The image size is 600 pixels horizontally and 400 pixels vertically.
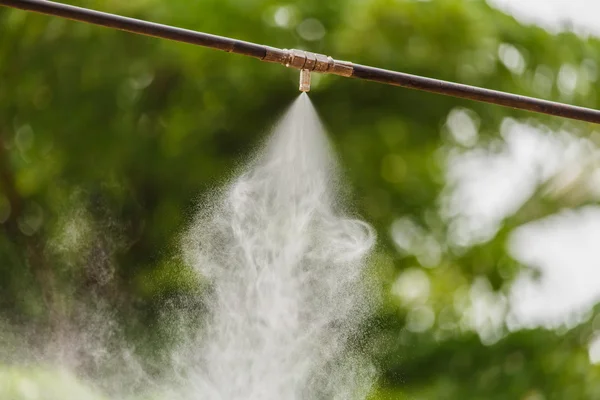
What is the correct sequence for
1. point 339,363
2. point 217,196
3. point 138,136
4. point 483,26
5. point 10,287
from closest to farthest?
point 217,196
point 339,363
point 10,287
point 138,136
point 483,26

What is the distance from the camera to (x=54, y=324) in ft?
11.7

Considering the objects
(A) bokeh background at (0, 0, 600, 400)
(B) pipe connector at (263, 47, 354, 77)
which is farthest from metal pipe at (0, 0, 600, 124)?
(A) bokeh background at (0, 0, 600, 400)

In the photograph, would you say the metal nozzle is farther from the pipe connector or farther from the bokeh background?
the bokeh background

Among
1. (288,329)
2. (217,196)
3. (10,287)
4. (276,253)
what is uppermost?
(10,287)

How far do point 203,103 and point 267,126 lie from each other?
385mm

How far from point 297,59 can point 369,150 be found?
3187mm

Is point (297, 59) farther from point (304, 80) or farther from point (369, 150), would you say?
point (369, 150)

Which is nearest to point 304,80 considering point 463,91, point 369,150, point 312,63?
point 312,63

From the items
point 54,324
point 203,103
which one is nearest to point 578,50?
point 203,103

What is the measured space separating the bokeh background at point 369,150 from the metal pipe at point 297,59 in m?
2.73

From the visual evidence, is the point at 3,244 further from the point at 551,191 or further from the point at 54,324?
the point at 551,191

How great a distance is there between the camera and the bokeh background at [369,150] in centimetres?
402

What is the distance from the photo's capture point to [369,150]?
434 cm

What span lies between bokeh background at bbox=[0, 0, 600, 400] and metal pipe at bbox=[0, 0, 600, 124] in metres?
2.73
